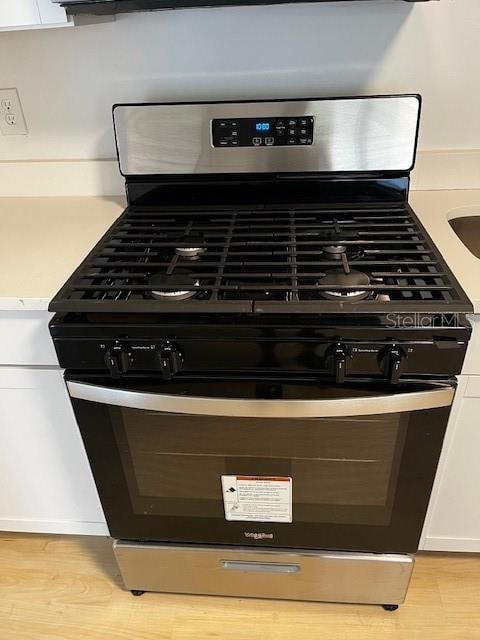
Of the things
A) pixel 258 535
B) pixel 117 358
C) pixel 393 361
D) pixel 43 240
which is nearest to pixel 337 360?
pixel 393 361

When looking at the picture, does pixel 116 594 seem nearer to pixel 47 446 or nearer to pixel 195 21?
pixel 47 446

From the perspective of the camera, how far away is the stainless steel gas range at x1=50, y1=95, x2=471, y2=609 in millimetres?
858

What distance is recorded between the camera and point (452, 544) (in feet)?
4.06

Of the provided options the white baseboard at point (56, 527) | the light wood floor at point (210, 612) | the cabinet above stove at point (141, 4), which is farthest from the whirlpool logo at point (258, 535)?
the cabinet above stove at point (141, 4)

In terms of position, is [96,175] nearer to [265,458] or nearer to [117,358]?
[117,358]

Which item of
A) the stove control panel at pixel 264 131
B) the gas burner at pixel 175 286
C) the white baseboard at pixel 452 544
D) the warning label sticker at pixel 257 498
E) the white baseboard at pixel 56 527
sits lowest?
the white baseboard at pixel 56 527

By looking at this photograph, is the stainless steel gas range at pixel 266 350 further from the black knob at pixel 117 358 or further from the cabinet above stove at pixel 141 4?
the cabinet above stove at pixel 141 4

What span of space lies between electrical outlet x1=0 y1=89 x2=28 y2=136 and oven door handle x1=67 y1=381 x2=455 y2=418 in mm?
781

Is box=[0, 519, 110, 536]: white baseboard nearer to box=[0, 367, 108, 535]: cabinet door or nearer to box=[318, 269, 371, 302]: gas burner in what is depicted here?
box=[0, 367, 108, 535]: cabinet door

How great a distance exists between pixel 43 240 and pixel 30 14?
1.43 ft

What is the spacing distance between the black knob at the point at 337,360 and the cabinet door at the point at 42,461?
1.85ft

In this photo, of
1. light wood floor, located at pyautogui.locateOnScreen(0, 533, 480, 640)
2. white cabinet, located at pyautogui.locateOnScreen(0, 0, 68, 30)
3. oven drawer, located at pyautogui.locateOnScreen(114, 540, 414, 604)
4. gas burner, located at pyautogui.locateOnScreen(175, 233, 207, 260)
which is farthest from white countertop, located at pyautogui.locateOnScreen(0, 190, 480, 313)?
light wood floor, located at pyautogui.locateOnScreen(0, 533, 480, 640)

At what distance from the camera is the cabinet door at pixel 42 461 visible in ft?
3.65

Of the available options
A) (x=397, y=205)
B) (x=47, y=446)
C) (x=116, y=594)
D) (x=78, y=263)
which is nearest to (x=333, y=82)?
(x=397, y=205)
